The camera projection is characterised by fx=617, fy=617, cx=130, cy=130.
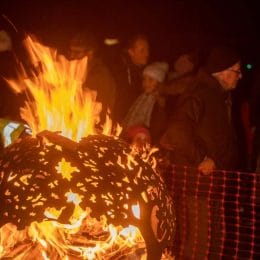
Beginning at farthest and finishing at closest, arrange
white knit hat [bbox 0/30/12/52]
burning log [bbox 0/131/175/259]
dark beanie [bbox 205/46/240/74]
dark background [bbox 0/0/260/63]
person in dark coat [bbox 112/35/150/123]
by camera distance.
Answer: dark background [bbox 0/0/260/63] → white knit hat [bbox 0/30/12/52] → person in dark coat [bbox 112/35/150/123] → dark beanie [bbox 205/46/240/74] → burning log [bbox 0/131/175/259]

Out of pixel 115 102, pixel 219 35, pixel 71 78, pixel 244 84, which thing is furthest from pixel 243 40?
pixel 71 78

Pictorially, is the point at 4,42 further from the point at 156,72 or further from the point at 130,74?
the point at 156,72

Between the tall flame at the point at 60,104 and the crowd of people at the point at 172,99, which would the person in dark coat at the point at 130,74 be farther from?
the tall flame at the point at 60,104

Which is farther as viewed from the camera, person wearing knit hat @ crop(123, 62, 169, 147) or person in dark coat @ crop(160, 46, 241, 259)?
person wearing knit hat @ crop(123, 62, 169, 147)

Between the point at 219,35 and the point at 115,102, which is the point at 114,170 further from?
the point at 219,35

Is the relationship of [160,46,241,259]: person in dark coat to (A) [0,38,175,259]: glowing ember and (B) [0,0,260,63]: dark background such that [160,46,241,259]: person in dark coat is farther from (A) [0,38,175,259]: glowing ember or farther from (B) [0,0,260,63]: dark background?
(B) [0,0,260,63]: dark background

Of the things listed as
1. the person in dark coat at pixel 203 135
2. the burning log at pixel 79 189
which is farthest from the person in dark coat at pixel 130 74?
the burning log at pixel 79 189

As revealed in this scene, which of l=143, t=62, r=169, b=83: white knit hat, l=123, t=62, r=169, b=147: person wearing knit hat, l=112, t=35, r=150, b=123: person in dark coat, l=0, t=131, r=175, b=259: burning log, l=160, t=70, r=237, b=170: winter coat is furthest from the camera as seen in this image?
l=112, t=35, r=150, b=123: person in dark coat

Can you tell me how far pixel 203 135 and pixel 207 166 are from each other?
0.94 feet

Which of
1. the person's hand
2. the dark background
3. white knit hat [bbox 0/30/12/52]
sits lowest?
the person's hand

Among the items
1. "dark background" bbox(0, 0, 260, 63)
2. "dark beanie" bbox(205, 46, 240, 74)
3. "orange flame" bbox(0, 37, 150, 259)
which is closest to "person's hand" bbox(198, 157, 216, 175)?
"dark beanie" bbox(205, 46, 240, 74)

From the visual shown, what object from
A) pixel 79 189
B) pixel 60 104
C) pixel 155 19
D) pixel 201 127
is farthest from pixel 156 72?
pixel 155 19

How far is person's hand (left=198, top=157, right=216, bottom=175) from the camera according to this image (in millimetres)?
5660

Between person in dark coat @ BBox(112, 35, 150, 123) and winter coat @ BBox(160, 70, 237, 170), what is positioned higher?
person in dark coat @ BBox(112, 35, 150, 123)
